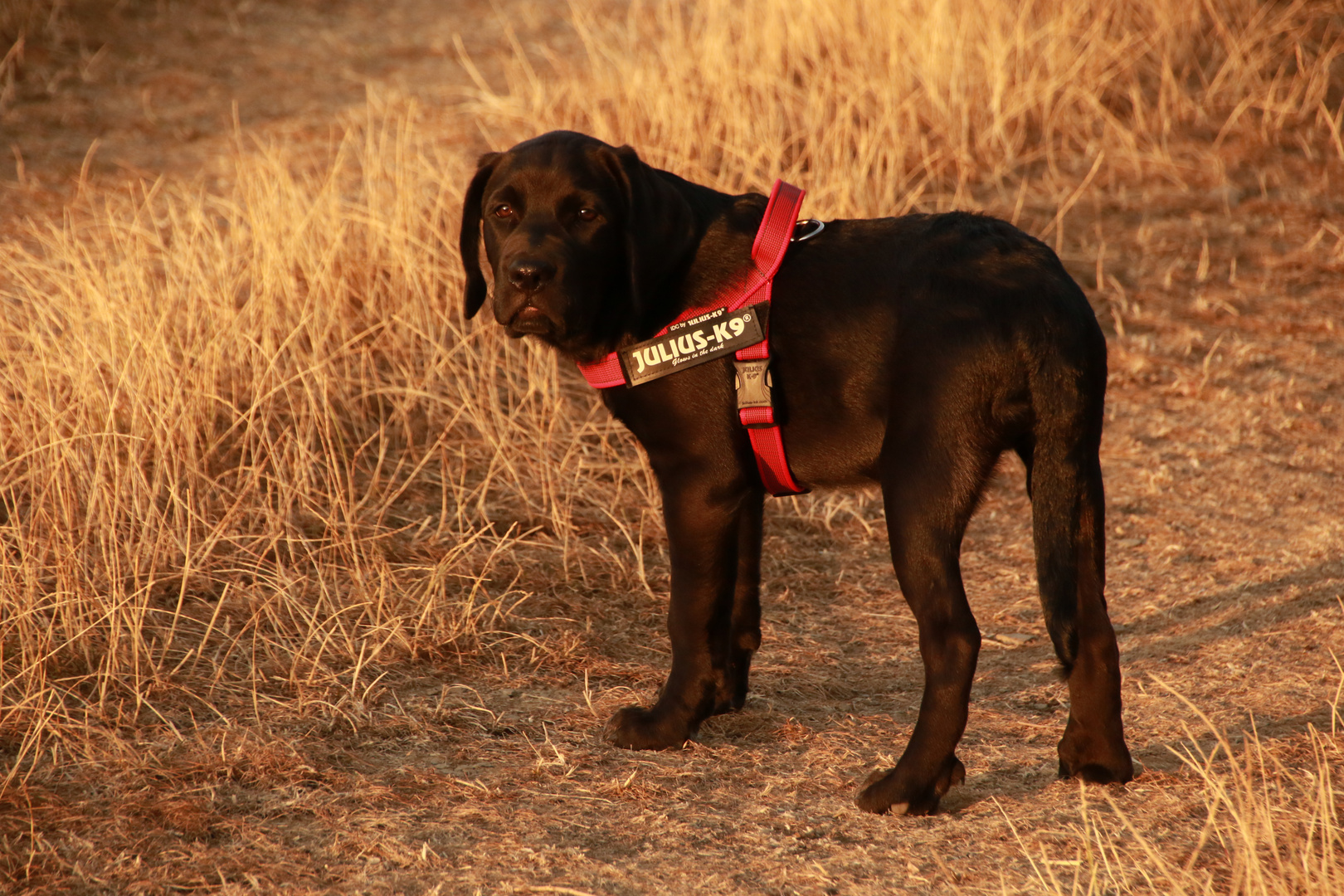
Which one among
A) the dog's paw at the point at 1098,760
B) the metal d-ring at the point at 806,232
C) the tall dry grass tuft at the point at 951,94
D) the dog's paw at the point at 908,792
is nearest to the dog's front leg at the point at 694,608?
the dog's paw at the point at 908,792

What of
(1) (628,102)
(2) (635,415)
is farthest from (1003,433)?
(1) (628,102)

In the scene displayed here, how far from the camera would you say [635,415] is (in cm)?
317

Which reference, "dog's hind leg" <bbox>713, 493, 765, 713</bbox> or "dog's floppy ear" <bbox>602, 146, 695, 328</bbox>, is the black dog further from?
"dog's hind leg" <bbox>713, 493, 765, 713</bbox>

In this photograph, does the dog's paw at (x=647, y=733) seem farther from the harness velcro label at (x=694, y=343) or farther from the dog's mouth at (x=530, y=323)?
the dog's mouth at (x=530, y=323)

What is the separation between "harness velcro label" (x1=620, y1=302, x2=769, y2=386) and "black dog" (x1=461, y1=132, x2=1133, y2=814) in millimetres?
34

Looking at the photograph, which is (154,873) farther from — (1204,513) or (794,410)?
(1204,513)

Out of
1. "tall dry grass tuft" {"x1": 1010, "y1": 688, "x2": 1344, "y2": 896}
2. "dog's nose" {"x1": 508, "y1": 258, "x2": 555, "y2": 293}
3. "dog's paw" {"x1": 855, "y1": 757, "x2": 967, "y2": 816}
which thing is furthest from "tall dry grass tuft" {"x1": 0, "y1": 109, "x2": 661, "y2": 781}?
"tall dry grass tuft" {"x1": 1010, "y1": 688, "x2": 1344, "y2": 896}

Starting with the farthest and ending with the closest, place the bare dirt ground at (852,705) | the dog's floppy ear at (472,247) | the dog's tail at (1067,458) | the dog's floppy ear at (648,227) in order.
Result: the dog's floppy ear at (472,247), the dog's floppy ear at (648,227), the dog's tail at (1067,458), the bare dirt ground at (852,705)

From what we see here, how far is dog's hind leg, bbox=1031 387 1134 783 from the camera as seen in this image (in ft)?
9.14

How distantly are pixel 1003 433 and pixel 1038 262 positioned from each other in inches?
16.9

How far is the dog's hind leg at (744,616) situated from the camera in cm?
348

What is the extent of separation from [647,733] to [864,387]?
3.60 ft

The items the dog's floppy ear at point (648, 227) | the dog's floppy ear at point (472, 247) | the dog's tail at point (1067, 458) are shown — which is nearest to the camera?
the dog's tail at point (1067, 458)

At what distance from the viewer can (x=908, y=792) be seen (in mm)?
2865
